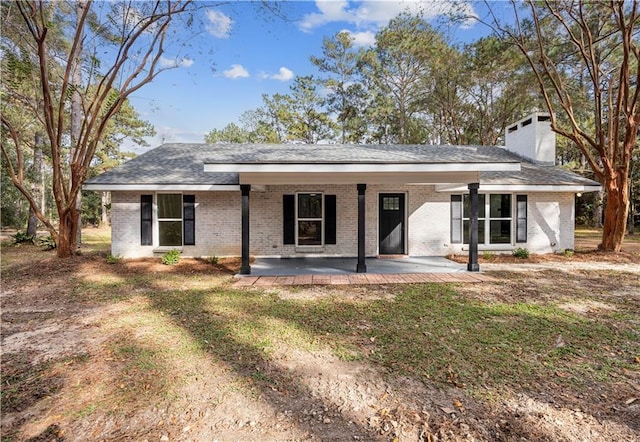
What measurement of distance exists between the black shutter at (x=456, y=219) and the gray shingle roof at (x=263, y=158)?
1.01 m

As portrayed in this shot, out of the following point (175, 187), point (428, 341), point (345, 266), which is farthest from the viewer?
point (175, 187)

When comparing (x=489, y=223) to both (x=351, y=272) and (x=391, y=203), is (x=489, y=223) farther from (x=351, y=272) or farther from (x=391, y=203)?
(x=351, y=272)

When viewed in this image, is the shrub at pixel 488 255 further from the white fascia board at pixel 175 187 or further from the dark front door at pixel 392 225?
the white fascia board at pixel 175 187

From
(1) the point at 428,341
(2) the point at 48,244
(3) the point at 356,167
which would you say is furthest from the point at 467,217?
(2) the point at 48,244

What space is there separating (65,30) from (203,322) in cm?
1276

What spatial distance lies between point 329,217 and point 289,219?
1315mm

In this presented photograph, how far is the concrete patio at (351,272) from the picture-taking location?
7.23 meters

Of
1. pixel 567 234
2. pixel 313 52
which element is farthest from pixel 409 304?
pixel 313 52

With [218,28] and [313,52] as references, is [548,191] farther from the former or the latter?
[313,52]

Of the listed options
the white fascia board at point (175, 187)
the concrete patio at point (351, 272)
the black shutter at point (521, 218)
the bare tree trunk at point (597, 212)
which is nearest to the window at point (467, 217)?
the black shutter at point (521, 218)

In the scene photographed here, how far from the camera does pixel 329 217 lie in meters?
10.5

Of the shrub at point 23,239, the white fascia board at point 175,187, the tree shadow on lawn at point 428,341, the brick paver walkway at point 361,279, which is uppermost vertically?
the white fascia board at point 175,187

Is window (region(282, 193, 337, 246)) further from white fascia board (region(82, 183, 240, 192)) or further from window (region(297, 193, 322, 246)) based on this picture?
white fascia board (region(82, 183, 240, 192))

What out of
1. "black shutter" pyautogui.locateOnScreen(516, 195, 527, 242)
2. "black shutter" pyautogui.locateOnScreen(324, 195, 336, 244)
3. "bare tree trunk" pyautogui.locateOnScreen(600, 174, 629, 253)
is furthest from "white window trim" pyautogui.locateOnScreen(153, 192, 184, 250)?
"bare tree trunk" pyautogui.locateOnScreen(600, 174, 629, 253)
